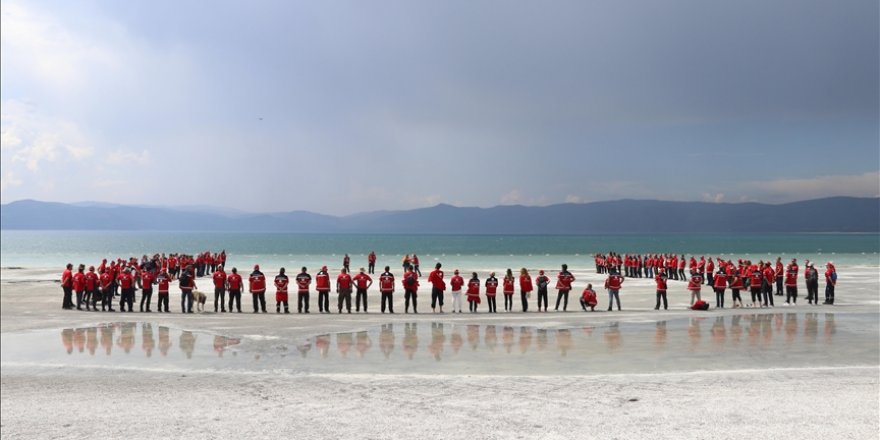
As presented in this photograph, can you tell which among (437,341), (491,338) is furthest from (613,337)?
(437,341)

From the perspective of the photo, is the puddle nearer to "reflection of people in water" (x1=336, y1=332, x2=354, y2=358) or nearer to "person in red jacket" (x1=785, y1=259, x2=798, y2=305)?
"reflection of people in water" (x1=336, y1=332, x2=354, y2=358)

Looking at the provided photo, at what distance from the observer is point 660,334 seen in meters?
17.0

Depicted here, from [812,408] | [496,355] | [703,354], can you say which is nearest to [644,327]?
[703,354]

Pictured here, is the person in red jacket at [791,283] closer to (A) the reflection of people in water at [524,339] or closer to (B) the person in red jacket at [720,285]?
(B) the person in red jacket at [720,285]

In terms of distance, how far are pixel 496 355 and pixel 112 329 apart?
11.0 metres

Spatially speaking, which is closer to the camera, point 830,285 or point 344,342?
point 344,342

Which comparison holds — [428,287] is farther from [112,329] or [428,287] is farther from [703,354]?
[703,354]

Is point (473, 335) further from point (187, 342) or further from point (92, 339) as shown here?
point (92, 339)

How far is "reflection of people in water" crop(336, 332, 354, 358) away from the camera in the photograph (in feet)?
48.4

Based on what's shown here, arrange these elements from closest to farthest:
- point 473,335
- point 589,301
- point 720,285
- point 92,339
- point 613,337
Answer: point 92,339, point 613,337, point 473,335, point 589,301, point 720,285

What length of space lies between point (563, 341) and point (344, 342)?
5365mm

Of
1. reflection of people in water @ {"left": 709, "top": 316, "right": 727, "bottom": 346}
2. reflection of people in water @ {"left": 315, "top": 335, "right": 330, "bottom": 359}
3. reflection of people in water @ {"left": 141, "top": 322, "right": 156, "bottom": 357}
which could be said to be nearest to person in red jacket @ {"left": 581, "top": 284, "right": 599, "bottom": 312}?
reflection of people in water @ {"left": 709, "top": 316, "right": 727, "bottom": 346}

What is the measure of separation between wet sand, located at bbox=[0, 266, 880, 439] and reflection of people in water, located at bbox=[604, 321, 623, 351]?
5 centimetres

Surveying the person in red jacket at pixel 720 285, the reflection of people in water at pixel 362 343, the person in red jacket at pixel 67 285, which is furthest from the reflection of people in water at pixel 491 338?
the person in red jacket at pixel 67 285
